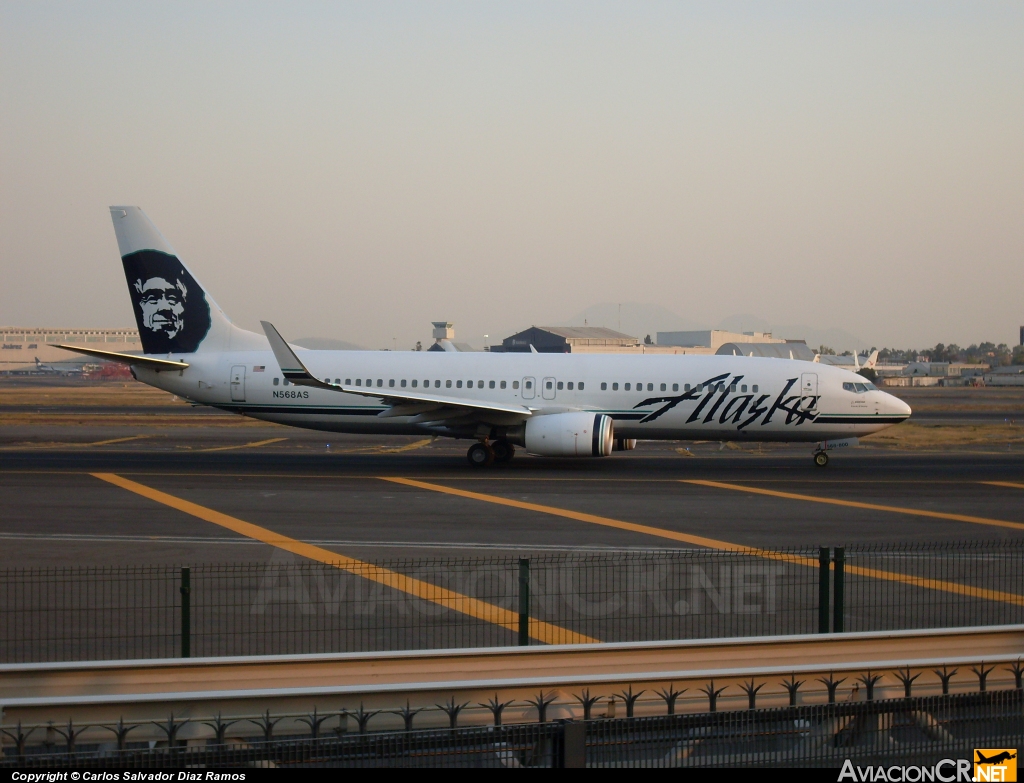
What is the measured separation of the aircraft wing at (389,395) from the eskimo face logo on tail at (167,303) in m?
5.00

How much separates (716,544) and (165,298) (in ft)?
71.2

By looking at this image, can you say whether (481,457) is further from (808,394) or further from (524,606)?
(524,606)

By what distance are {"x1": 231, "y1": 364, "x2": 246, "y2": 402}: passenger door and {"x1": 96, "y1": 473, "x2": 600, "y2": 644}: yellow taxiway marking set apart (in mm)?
10030

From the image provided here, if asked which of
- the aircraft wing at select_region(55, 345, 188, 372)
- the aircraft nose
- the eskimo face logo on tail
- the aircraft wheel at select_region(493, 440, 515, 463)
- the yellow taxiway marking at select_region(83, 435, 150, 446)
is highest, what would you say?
the eskimo face logo on tail

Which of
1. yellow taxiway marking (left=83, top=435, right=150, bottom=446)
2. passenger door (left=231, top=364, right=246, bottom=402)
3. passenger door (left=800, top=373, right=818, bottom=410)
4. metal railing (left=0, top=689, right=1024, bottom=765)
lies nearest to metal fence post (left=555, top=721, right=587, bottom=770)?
metal railing (left=0, top=689, right=1024, bottom=765)

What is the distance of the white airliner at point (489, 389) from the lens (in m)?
28.2

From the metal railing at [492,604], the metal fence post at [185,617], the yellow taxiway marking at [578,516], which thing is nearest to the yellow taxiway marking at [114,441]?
the yellow taxiway marking at [578,516]

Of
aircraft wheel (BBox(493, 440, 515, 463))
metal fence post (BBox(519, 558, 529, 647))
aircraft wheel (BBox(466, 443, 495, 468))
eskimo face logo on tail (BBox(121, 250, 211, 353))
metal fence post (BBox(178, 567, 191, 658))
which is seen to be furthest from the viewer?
eskimo face logo on tail (BBox(121, 250, 211, 353))

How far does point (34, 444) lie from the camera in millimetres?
34375

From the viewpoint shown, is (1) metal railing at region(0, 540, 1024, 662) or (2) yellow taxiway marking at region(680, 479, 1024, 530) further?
(2) yellow taxiway marking at region(680, 479, 1024, 530)

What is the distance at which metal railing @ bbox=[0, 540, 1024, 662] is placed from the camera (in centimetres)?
1028

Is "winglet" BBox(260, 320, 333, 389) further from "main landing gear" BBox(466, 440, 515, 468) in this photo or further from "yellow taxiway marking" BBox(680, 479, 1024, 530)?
"yellow taxiway marking" BBox(680, 479, 1024, 530)

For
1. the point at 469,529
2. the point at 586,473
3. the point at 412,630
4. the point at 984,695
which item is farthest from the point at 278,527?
the point at 984,695

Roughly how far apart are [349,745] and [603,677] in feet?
6.71
